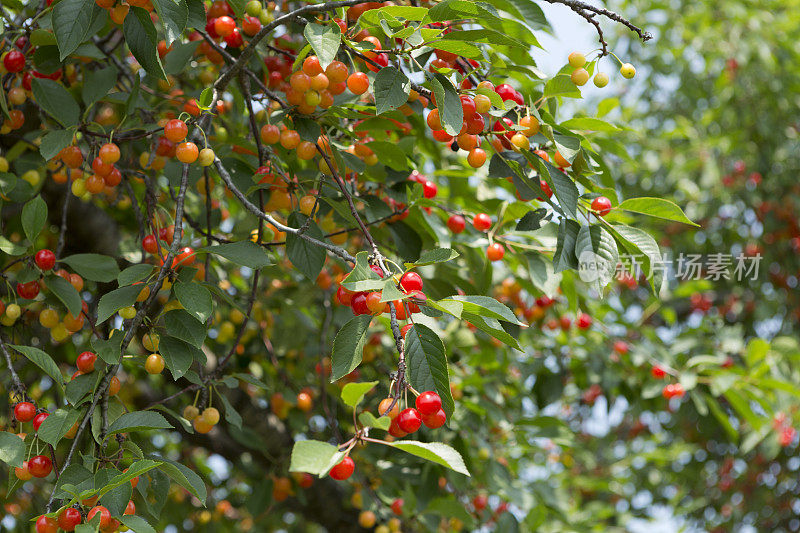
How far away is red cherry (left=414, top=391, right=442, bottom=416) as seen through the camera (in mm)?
988

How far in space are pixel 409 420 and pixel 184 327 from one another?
1.75 ft

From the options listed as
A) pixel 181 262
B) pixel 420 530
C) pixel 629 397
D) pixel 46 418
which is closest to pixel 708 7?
pixel 629 397

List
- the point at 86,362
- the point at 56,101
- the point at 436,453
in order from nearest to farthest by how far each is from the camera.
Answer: the point at 436,453, the point at 86,362, the point at 56,101

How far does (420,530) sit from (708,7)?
13.9 ft

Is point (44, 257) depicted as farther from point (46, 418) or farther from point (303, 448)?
point (303, 448)

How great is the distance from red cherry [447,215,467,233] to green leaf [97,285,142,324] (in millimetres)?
904

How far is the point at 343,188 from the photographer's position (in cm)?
138

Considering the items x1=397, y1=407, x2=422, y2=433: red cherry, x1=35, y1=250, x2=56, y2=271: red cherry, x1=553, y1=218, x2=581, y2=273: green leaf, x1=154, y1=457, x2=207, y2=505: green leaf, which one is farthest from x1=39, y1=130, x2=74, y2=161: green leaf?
x1=553, y1=218, x2=581, y2=273: green leaf

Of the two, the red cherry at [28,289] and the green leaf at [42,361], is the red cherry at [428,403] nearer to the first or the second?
the green leaf at [42,361]

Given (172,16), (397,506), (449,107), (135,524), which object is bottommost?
(397,506)

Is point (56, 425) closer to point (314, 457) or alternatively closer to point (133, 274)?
point (133, 274)

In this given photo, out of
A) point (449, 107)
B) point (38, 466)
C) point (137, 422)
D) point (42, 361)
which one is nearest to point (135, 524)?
point (137, 422)

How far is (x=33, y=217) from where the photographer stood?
1.52 meters

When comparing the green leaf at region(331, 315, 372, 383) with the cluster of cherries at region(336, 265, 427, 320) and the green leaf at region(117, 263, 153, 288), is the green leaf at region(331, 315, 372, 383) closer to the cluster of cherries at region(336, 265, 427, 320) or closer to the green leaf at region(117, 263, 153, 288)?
the cluster of cherries at region(336, 265, 427, 320)
